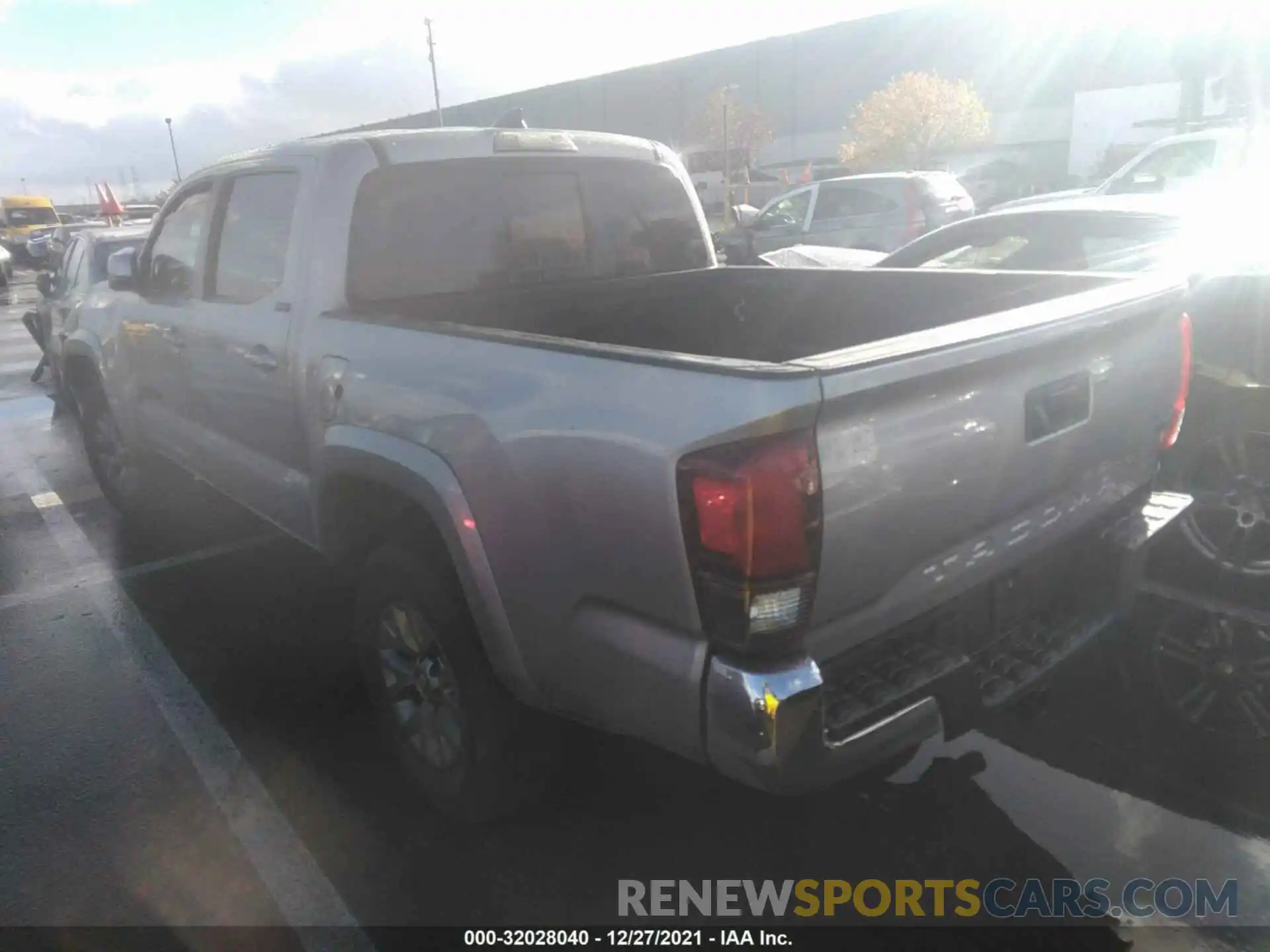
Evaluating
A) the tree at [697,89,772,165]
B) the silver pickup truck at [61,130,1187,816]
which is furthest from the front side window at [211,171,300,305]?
the tree at [697,89,772,165]

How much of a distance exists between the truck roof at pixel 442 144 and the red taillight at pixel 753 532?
7.05 feet

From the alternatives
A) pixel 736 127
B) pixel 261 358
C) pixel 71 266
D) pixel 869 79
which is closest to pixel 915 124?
pixel 736 127

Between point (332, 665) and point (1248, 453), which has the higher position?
point (1248, 453)

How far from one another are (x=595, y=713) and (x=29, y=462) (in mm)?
7186

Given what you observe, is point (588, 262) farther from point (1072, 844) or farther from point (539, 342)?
point (1072, 844)

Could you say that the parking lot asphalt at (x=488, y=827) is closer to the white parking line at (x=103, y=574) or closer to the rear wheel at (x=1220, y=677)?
the rear wheel at (x=1220, y=677)

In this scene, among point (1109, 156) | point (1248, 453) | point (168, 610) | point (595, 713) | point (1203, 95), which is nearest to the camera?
point (595, 713)

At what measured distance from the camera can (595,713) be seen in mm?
2408

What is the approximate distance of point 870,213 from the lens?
13320 mm

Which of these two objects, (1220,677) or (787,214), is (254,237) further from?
(787,214)

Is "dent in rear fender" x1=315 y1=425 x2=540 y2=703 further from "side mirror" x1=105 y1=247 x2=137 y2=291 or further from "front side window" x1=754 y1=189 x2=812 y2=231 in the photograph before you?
"front side window" x1=754 y1=189 x2=812 y2=231

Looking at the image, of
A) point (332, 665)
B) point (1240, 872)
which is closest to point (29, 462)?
point (332, 665)

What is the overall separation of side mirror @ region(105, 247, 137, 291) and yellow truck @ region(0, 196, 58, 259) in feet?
124

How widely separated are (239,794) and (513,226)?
2293 millimetres
